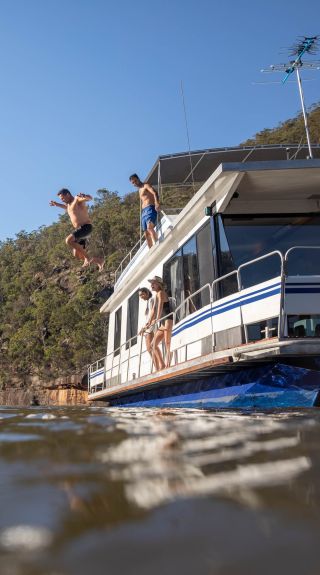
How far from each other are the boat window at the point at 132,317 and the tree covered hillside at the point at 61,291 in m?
18.2

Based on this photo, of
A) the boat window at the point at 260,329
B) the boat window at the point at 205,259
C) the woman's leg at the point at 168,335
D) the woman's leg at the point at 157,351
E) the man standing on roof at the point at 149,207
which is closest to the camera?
the boat window at the point at 260,329

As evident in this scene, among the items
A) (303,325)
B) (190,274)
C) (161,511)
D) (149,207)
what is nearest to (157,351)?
(190,274)

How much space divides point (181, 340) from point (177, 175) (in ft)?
A: 17.5

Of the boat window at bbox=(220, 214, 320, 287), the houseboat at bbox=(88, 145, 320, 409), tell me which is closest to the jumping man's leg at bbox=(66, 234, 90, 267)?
the houseboat at bbox=(88, 145, 320, 409)

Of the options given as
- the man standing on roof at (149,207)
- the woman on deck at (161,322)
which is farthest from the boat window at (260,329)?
the man standing on roof at (149,207)

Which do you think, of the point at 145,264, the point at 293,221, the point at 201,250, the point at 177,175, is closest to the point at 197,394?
the point at 201,250

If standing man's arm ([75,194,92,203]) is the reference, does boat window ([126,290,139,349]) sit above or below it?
below

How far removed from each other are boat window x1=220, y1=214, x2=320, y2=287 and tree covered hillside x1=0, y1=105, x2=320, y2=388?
71.1 feet

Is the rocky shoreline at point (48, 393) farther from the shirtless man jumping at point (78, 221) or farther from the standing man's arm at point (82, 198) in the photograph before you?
the standing man's arm at point (82, 198)

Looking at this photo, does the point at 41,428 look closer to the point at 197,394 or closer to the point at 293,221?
the point at 197,394

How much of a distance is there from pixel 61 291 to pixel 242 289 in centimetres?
4794

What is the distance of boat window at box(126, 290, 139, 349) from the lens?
36.0 feet

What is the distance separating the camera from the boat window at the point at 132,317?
1098 cm

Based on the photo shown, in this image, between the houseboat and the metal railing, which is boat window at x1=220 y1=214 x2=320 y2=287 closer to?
the houseboat
